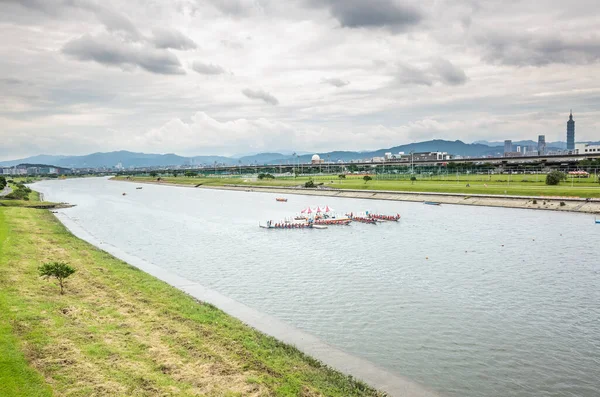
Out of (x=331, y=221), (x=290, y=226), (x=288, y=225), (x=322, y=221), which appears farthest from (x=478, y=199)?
(x=288, y=225)

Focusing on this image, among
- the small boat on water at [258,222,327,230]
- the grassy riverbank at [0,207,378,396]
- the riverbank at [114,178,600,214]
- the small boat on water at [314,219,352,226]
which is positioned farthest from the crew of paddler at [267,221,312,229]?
the riverbank at [114,178,600,214]

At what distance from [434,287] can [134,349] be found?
60.0 feet

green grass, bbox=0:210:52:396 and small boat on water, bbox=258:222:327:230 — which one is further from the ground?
green grass, bbox=0:210:52:396

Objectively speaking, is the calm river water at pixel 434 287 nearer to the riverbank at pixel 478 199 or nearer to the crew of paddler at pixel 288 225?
the crew of paddler at pixel 288 225

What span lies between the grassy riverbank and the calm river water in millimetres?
3694

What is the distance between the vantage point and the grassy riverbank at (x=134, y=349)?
13227 millimetres

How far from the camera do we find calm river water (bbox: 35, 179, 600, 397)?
16938mm

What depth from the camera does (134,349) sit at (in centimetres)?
1597

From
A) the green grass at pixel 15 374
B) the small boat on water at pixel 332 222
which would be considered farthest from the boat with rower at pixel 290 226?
the green grass at pixel 15 374

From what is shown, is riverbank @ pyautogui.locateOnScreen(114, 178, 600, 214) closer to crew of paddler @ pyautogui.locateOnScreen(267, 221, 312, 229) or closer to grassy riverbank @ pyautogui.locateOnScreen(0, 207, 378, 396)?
crew of paddler @ pyautogui.locateOnScreen(267, 221, 312, 229)

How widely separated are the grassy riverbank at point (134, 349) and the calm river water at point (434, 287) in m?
3.69

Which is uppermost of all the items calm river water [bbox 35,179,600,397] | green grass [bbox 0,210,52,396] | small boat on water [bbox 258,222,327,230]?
green grass [bbox 0,210,52,396]

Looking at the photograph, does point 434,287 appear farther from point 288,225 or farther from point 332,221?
point 332,221

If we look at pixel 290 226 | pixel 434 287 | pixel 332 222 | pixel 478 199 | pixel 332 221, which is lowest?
pixel 434 287
